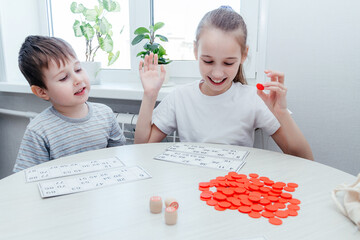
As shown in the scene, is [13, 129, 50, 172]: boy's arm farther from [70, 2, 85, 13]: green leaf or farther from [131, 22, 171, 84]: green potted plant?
[70, 2, 85, 13]: green leaf

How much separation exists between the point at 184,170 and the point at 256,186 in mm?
188

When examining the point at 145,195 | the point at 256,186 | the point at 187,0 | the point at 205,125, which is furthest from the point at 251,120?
the point at 187,0

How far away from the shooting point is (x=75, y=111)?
1082 mm

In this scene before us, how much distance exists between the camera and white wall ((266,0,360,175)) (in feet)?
3.85

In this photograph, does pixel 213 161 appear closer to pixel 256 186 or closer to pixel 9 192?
pixel 256 186

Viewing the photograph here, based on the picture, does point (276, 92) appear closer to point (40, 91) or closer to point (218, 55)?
point (218, 55)

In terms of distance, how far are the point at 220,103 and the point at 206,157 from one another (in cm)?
36

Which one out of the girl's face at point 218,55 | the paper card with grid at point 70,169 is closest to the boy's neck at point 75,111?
the paper card with grid at point 70,169

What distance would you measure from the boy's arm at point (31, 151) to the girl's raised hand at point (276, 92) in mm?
754

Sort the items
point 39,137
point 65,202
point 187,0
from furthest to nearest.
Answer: point 187,0, point 39,137, point 65,202

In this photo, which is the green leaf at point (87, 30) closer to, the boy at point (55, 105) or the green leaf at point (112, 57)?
the green leaf at point (112, 57)

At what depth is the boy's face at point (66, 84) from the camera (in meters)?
1.00

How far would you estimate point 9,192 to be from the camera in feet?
2.01

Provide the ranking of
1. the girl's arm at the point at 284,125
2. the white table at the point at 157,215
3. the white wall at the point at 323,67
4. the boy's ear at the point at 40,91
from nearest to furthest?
the white table at the point at 157,215 < the girl's arm at the point at 284,125 < the boy's ear at the point at 40,91 < the white wall at the point at 323,67
